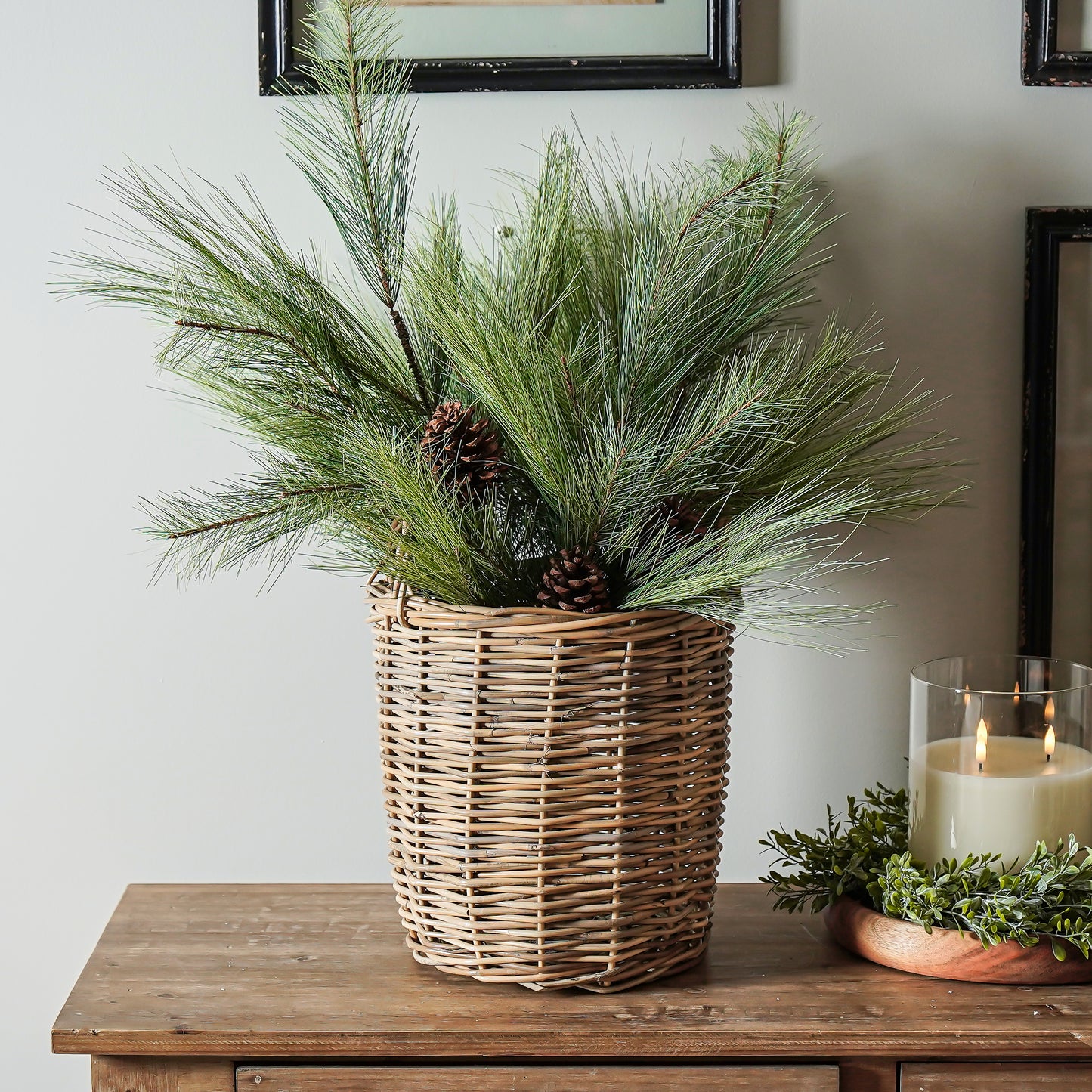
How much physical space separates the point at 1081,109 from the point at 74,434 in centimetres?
85

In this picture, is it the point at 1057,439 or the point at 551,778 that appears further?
the point at 1057,439

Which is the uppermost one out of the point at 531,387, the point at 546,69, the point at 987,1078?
the point at 546,69

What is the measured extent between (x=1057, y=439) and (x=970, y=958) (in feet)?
1.38

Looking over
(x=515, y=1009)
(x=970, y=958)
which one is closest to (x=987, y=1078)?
(x=970, y=958)

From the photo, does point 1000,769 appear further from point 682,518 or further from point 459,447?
point 459,447

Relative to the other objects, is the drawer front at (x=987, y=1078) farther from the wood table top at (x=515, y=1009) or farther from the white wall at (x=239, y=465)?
the white wall at (x=239, y=465)

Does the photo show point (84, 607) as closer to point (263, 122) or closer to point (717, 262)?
point (263, 122)

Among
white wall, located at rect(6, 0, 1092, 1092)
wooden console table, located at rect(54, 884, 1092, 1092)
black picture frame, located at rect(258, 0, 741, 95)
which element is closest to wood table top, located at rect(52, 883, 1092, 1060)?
wooden console table, located at rect(54, 884, 1092, 1092)

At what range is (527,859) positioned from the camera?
0.67m

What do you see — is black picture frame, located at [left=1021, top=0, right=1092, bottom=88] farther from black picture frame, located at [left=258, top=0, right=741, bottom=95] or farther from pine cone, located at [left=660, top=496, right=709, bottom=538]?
pine cone, located at [left=660, top=496, right=709, bottom=538]

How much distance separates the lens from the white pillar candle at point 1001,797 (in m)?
0.71

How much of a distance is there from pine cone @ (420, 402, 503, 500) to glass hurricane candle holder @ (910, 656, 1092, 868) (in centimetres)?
35

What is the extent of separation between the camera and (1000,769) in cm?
73

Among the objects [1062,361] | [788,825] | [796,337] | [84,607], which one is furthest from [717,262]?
[84,607]
